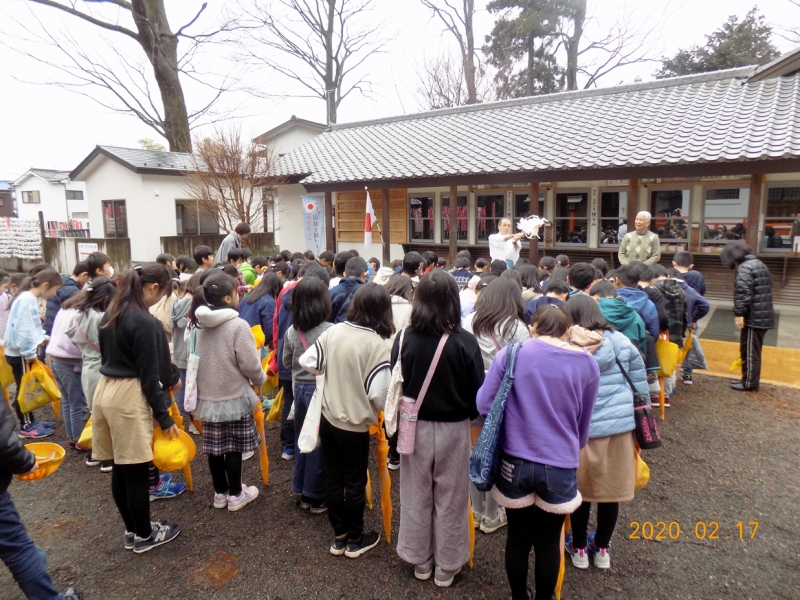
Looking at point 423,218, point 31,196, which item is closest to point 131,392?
point 423,218

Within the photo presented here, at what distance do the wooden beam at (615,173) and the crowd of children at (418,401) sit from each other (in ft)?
21.2

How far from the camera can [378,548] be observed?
3.05 metres

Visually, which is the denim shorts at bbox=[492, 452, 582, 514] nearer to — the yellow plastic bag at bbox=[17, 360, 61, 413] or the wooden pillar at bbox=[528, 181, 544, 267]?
the yellow plastic bag at bbox=[17, 360, 61, 413]

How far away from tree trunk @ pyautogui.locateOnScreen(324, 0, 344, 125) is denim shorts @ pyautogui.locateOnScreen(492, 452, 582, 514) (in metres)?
27.4

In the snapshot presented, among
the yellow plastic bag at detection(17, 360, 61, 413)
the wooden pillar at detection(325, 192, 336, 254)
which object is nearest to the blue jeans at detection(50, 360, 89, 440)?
the yellow plastic bag at detection(17, 360, 61, 413)

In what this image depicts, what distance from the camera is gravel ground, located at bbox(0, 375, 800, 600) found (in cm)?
270

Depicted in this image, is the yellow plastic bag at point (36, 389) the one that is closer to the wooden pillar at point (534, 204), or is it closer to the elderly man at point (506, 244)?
the elderly man at point (506, 244)

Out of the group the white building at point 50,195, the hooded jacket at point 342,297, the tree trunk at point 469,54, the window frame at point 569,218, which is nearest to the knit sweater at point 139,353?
the hooded jacket at point 342,297

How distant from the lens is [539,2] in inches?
898

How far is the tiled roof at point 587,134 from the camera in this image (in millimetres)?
8922

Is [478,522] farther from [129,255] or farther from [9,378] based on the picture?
[129,255]

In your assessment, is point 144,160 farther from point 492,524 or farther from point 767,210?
point 767,210

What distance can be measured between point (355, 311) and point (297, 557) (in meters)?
1.51

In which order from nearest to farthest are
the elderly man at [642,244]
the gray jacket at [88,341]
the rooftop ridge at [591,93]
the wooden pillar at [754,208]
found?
the gray jacket at [88,341]
the elderly man at [642,244]
the wooden pillar at [754,208]
the rooftop ridge at [591,93]
